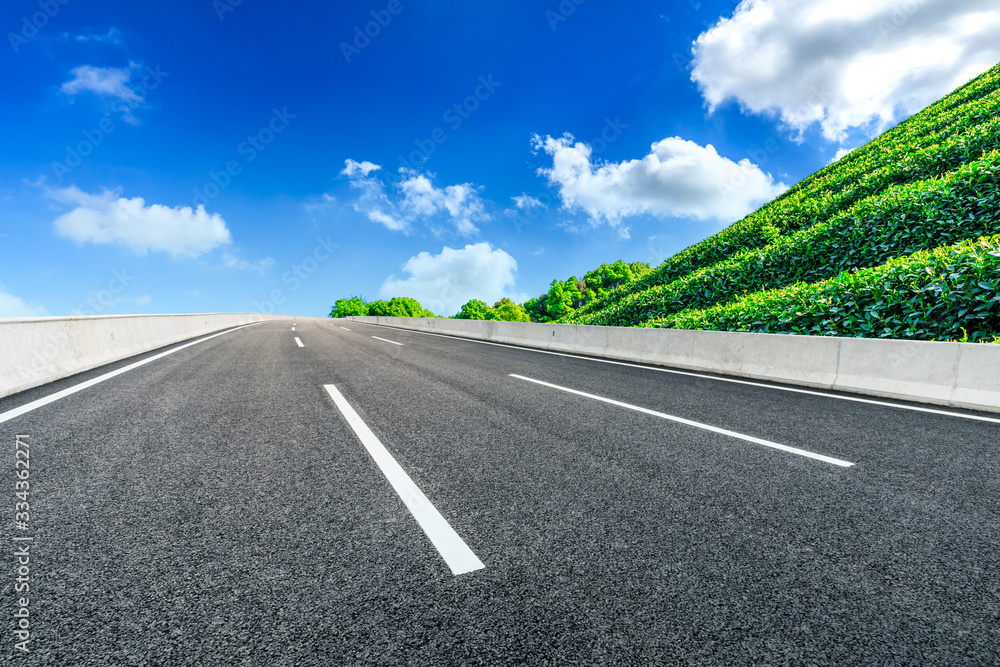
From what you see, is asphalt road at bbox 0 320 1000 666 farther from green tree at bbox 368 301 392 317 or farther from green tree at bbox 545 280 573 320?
green tree at bbox 368 301 392 317

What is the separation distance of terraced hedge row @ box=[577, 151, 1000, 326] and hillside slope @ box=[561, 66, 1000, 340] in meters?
0.04

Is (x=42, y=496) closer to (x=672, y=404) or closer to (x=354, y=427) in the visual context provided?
(x=354, y=427)

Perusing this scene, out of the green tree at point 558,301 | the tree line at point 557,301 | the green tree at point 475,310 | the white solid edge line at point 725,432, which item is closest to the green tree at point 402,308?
the tree line at point 557,301

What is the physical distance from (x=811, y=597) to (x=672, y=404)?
433 cm

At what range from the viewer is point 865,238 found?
645 inches

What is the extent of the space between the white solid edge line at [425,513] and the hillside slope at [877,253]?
11.4 meters

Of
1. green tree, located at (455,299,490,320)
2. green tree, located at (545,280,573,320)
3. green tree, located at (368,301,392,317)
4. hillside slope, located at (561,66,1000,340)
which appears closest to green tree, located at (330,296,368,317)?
green tree, located at (368,301,392,317)

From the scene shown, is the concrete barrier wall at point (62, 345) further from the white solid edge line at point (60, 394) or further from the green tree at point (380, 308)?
the green tree at point (380, 308)

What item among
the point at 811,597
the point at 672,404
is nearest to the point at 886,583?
the point at 811,597

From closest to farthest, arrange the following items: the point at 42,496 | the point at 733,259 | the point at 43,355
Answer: the point at 42,496, the point at 43,355, the point at 733,259

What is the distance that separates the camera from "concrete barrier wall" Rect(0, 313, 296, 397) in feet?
21.7

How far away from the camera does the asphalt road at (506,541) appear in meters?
1.84

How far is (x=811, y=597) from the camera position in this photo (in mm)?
2123

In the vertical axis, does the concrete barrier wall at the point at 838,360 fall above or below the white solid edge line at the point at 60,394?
above
